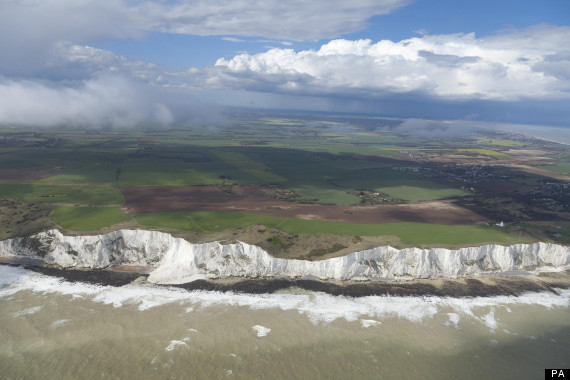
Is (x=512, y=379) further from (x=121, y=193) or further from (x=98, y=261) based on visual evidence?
(x=121, y=193)

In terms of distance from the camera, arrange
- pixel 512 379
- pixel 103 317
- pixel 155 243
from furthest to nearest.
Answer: pixel 155 243, pixel 103 317, pixel 512 379

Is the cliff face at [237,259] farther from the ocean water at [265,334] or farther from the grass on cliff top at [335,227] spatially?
the ocean water at [265,334]

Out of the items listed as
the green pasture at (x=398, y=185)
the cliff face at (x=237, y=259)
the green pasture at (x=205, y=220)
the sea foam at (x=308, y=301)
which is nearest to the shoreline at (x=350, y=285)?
the sea foam at (x=308, y=301)

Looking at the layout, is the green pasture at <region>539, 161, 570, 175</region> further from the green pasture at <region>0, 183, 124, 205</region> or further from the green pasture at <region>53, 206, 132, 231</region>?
the green pasture at <region>0, 183, 124, 205</region>

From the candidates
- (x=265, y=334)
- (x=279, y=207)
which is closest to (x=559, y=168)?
(x=279, y=207)

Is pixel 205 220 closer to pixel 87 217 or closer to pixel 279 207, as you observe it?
pixel 279 207

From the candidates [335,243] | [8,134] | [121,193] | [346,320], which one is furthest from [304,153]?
[8,134]
